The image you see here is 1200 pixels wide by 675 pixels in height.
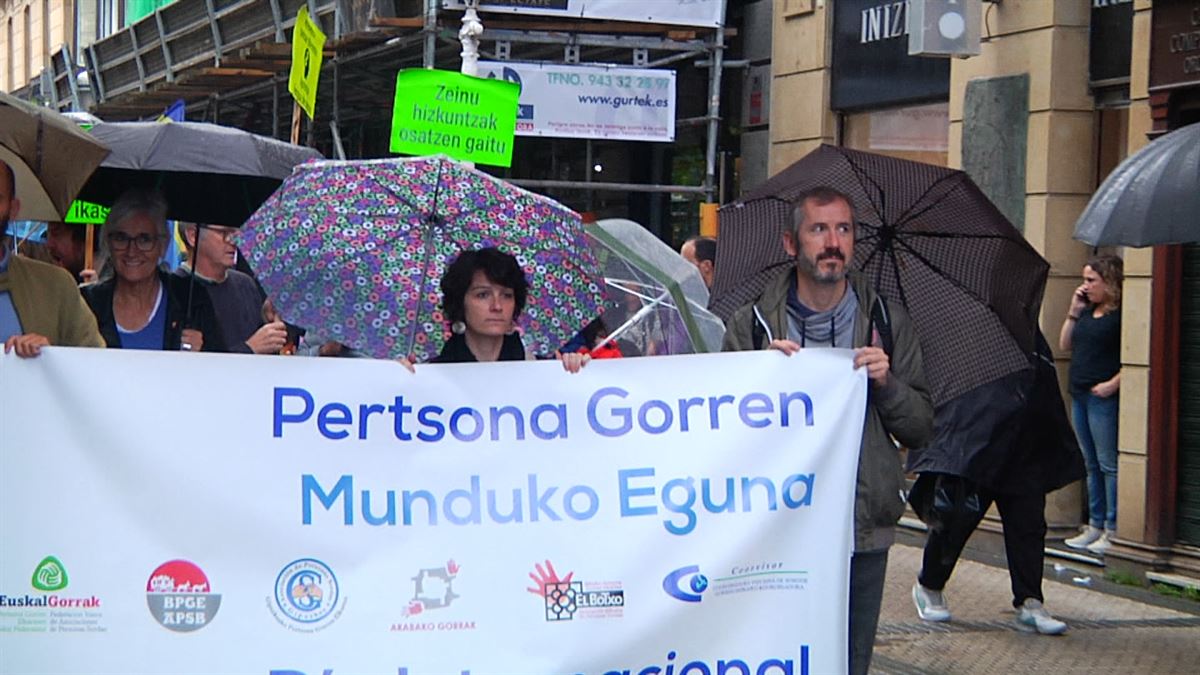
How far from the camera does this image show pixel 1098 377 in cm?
1144

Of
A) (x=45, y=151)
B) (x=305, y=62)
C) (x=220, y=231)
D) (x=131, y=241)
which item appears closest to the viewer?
(x=45, y=151)

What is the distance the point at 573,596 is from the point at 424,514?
44 cm

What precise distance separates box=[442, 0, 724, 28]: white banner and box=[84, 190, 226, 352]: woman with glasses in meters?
8.50

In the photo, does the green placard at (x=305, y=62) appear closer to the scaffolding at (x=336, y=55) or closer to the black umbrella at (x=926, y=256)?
the scaffolding at (x=336, y=55)

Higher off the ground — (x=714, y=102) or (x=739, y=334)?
(x=714, y=102)

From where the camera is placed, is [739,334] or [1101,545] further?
[1101,545]

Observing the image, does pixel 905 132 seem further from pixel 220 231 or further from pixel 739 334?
pixel 739 334

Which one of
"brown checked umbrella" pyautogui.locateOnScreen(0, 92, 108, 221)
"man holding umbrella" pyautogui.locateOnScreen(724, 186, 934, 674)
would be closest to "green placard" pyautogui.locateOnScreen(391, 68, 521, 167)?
"brown checked umbrella" pyautogui.locateOnScreen(0, 92, 108, 221)

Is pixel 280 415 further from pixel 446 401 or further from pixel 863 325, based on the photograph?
pixel 863 325

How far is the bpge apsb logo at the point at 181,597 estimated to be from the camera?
15.7ft

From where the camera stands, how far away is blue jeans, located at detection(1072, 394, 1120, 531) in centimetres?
1139

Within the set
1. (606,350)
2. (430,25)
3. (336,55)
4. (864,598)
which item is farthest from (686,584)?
(336,55)

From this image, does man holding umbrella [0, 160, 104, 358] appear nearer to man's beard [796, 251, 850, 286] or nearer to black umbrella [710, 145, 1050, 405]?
black umbrella [710, 145, 1050, 405]

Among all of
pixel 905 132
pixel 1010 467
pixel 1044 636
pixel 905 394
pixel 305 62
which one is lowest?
pixel 1044 636
